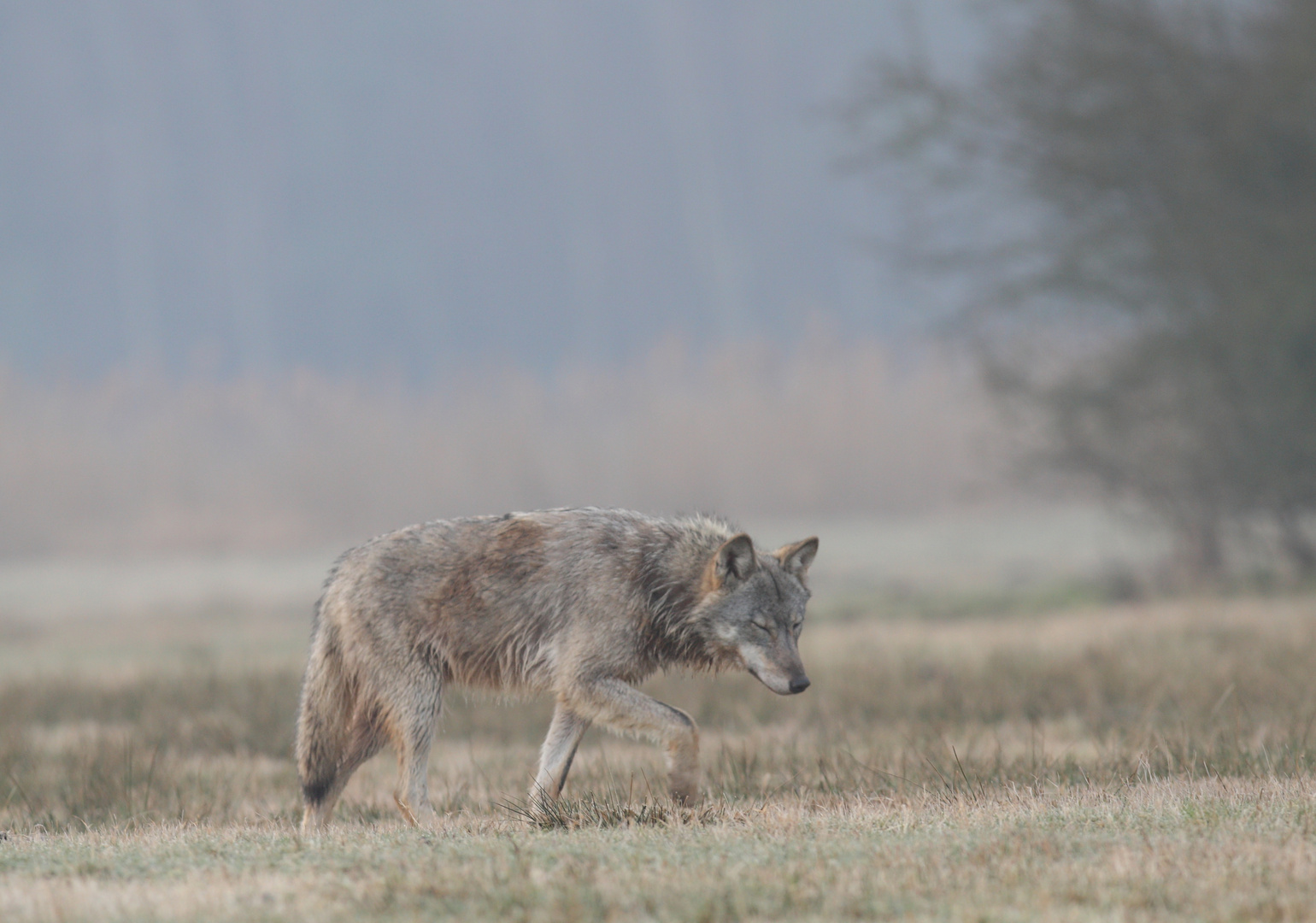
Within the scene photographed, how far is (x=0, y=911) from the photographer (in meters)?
5.20

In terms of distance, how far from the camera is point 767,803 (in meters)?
7.64

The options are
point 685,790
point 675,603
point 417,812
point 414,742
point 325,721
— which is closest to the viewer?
point 685,790

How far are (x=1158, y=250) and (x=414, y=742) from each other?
64.8 feet

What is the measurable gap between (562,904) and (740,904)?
63 cm

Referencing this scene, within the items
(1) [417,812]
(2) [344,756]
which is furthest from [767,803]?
(2) [344,756]

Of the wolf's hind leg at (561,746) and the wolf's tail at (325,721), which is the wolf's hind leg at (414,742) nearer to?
the wolf's tail at (325,721)

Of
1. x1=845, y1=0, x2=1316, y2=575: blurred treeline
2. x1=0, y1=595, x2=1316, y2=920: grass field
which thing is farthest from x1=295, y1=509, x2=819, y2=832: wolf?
x1=845, y1=0, x2=1316, y2=575: blurred treeline

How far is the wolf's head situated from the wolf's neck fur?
11 centimetres

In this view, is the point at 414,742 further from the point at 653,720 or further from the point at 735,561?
the point at 735,561

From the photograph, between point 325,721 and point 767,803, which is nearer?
point 767,803

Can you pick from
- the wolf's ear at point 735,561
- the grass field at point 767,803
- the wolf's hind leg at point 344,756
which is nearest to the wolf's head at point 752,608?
the wolf's ear at point 735,561

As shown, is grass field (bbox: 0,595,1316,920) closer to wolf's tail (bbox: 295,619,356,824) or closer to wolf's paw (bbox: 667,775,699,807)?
wolf's paw (bbox: 667,775,699,807)

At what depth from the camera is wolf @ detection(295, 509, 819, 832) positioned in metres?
8.12

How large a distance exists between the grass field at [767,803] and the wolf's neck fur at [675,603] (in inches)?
11.7
